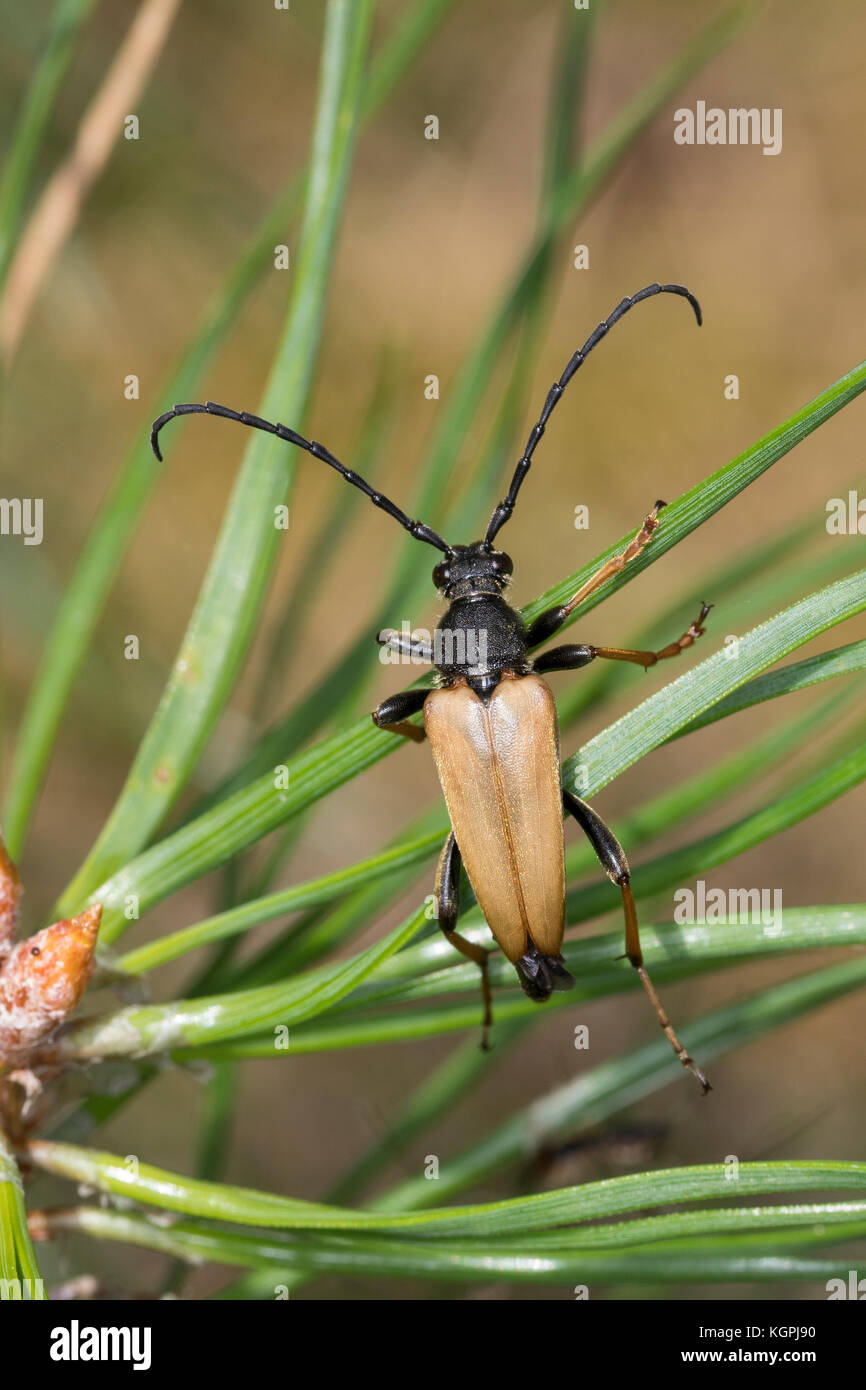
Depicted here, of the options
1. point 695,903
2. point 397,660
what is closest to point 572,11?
point 397,660

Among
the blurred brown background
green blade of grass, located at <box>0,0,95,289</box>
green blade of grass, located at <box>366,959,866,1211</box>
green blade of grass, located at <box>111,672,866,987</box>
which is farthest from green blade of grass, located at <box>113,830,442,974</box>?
the blurred brown background

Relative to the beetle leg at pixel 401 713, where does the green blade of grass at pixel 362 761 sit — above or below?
below

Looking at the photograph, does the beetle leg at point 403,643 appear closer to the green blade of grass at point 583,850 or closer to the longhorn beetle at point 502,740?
the longhorn beetle at point 502,740

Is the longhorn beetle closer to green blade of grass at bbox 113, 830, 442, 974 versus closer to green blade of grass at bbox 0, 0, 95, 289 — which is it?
green blade of grass at bbox 113, 830, 442, 974

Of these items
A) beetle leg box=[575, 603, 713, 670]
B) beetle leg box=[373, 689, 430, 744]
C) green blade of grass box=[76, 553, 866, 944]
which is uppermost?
beetle leg box=[575, 603, 713, 670]

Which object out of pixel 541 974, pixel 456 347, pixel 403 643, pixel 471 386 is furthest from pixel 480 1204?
pixel 456 347

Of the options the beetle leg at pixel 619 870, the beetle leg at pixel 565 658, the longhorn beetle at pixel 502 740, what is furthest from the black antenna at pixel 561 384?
the beetle leg at pixel 619 870
